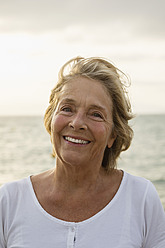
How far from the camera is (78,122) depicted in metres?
2.59

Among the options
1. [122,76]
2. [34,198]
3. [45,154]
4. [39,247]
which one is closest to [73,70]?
[122,76]

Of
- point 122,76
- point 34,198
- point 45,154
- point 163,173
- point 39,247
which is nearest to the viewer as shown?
point 39,247

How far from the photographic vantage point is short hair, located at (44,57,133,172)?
2.78 meters

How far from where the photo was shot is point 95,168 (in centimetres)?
281

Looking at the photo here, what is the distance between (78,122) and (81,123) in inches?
0.9

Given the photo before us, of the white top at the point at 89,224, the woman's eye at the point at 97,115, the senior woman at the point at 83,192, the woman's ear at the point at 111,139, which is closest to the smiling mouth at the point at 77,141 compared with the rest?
→ the senior woman at the point at 83,192

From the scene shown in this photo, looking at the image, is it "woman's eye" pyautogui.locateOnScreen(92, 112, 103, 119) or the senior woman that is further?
"woman's eye" pyautogui.locateOnScreen(92, 112, 103, 119)

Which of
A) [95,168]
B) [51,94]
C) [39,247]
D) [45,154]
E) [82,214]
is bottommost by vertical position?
[45,154]

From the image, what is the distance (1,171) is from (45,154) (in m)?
5.64

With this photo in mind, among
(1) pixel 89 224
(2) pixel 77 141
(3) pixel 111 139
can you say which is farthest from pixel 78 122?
(1) pixel 89 224

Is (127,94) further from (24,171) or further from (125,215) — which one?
(24,171)

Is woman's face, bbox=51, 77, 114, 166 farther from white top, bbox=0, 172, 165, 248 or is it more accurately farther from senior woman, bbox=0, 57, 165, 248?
white top, bbox=0, 172, 165, 248

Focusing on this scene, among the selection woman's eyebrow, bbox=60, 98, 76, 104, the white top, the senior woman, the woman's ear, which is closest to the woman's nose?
the senior woman

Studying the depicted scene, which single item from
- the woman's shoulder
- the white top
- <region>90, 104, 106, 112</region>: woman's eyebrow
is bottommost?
the white top
